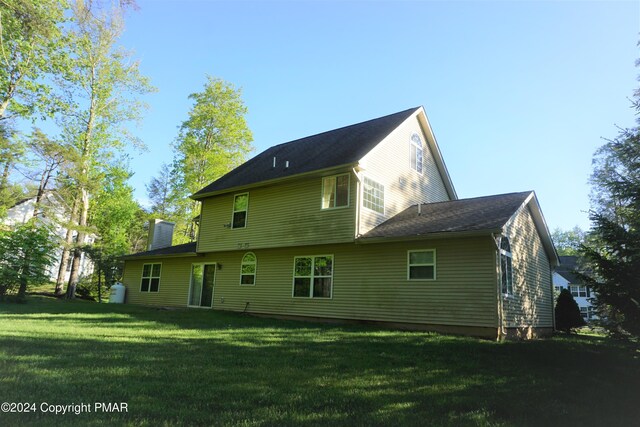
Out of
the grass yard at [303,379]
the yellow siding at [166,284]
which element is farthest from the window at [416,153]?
the yellow siding at [166,284]

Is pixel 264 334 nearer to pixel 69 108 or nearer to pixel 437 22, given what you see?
pixel 437 22

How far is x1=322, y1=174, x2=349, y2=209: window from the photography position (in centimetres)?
1341

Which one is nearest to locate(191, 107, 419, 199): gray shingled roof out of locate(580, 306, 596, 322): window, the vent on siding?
the vent on siding

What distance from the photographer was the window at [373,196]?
43.8 ft

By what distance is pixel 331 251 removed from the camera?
Answer: 1380cm

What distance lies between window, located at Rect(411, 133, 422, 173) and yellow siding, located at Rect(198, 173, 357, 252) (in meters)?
4.07

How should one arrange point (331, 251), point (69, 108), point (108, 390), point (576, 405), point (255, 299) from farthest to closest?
point (69, 108) → point (255, 299) → point (331, 251) → point (576, 405) → point (108, 390)

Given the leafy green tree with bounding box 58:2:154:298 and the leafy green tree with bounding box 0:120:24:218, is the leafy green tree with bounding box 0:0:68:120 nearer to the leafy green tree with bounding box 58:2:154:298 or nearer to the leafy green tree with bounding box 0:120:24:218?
the leafy green tree with bounding box 0:120:24:218

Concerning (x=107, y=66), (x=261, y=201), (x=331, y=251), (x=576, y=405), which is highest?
(x=107, y=66)

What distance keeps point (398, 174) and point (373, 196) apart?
6.57ft

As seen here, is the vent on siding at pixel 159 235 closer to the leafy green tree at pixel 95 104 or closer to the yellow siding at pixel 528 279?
the leafy green tree at pixel 95 104

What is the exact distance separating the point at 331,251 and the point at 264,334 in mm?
5076

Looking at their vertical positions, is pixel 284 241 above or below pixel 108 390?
above

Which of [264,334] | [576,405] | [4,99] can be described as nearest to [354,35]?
[264,334]
